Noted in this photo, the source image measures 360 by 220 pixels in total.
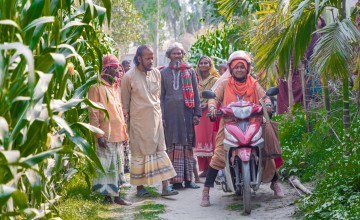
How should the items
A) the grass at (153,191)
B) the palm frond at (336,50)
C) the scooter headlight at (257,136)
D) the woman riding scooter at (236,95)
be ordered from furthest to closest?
the grass at (153,191) < the woman riding scooter at (236,95) < the scooter headlight at (257,136) < the palm frond at (336,50)

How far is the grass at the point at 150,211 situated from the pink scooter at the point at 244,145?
88cm

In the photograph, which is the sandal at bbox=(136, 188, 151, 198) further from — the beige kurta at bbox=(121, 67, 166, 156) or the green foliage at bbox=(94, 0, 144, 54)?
the green foliage at bbox=(94, 0, 144, 54)

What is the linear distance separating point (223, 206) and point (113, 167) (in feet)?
4.78

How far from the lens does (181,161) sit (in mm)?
10891

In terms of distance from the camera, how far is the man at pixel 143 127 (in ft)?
33.0

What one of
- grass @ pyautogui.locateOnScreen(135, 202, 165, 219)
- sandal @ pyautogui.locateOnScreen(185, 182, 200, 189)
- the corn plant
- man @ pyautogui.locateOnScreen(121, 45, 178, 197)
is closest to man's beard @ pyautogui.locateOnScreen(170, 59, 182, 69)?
man @ pyautogui.locateOnScreen(121, 45, 178, 197)

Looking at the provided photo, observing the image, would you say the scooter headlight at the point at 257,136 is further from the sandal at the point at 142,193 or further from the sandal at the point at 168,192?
the sandal at the point at 142,193

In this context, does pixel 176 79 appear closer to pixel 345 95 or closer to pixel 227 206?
pixel 227 206

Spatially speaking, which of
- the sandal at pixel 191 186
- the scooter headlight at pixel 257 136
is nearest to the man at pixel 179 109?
the sandal at pixel 191 186

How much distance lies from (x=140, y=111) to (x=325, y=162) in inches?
97.1

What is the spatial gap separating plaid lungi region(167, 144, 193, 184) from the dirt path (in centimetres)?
42

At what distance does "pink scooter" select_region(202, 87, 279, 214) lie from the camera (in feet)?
27.5

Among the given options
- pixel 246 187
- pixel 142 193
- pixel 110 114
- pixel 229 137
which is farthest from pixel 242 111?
pixel 142 193

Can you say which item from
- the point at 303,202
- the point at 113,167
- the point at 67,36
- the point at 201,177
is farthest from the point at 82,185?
the point at 67,36
